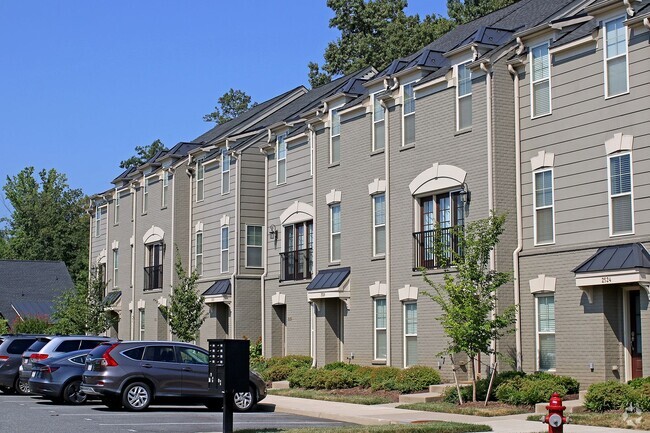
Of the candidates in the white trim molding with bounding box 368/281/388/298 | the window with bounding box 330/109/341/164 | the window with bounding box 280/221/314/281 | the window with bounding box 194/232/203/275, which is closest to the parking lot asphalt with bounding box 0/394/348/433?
the white trim molding with bounding box 368/281/388/298

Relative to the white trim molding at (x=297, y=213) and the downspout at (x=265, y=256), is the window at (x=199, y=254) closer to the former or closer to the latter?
the downspout at (x=265, y=256)

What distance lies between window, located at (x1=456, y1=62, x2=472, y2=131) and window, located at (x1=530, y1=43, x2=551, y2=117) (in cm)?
193

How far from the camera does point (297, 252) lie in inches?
1377

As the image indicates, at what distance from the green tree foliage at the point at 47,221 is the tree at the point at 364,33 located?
3315 cm

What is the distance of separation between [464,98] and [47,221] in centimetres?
6950

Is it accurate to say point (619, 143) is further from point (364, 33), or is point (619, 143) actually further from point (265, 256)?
point (364, 33)

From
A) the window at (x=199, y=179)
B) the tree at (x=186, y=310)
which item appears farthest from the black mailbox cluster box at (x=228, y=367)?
the window at (x=199, y=179)

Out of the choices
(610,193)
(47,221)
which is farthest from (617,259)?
(47,221)

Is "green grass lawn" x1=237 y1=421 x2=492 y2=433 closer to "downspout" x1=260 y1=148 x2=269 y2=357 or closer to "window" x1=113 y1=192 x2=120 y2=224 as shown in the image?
"downspout" x1=260 y1=148 x2=269 y2=357

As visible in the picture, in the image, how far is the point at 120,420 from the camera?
20.5 meters

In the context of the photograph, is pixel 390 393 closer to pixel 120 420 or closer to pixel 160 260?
pixel 120 420

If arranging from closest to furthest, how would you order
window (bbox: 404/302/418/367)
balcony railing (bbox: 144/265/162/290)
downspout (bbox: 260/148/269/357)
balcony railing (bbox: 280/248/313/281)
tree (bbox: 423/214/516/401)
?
1. tree (bbox: 423/214/516/401)
2. window (bbox: 404/302/418/367)
3. balcony railing (bbox: 280/248/313/281)
4. downspout (bbox: 260/148/269/357)
5. balcony railing (bbox: 144/265/162/290)

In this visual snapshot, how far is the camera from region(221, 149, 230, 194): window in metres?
39.8

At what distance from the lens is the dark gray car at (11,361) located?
96.1ft
